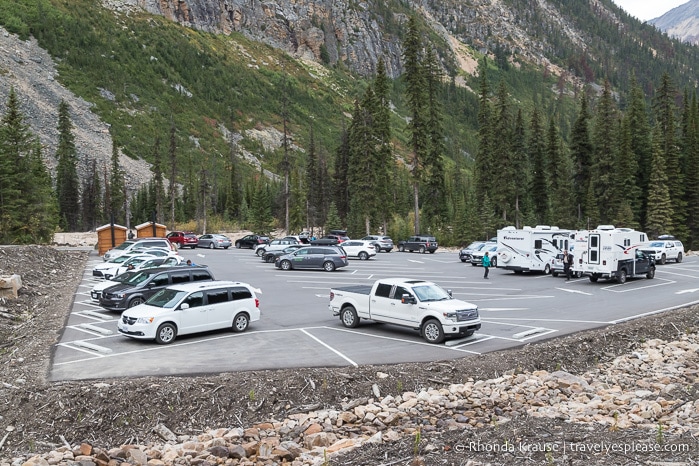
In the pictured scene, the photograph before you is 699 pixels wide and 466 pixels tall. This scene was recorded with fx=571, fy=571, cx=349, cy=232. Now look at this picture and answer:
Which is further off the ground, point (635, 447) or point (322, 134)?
point (322, 134)

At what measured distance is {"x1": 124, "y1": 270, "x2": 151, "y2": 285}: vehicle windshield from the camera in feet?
71.0

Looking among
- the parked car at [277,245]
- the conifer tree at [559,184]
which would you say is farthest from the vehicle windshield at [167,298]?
the conifer tree at [559,184]

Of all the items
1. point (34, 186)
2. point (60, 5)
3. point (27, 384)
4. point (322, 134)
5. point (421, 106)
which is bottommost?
point (27, 384)

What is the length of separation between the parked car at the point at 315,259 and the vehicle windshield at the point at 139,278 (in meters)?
16.4

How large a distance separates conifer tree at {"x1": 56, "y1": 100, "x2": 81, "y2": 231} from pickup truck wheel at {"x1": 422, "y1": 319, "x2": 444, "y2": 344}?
105840 millimetres

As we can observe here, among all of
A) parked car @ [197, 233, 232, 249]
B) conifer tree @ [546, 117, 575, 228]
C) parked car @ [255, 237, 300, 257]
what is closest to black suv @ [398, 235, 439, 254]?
parked car @ [255, 237, 300, 257]

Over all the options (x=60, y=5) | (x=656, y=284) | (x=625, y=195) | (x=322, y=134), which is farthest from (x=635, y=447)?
(x=60, y=5)

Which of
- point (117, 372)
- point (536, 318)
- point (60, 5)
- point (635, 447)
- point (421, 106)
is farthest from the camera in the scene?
point (60, 5)

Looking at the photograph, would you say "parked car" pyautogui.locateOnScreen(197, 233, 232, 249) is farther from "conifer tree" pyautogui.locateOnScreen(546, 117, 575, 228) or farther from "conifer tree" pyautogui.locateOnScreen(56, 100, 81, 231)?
"conifer tree" pyautogui.locateOnScreen(56, 100, 81, 231)

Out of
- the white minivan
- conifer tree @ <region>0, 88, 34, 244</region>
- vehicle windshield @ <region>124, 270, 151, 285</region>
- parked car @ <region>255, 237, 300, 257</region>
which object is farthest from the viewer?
conifer tree @ <region>0, 88, 34, 244</region>

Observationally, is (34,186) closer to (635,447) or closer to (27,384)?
(27,384)

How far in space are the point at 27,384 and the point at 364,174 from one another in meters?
53.6

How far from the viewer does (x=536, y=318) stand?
68.6 feet

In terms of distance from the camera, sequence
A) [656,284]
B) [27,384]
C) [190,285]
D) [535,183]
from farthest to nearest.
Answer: [535,183] → [656,284] → [190,285] → [27,384]
